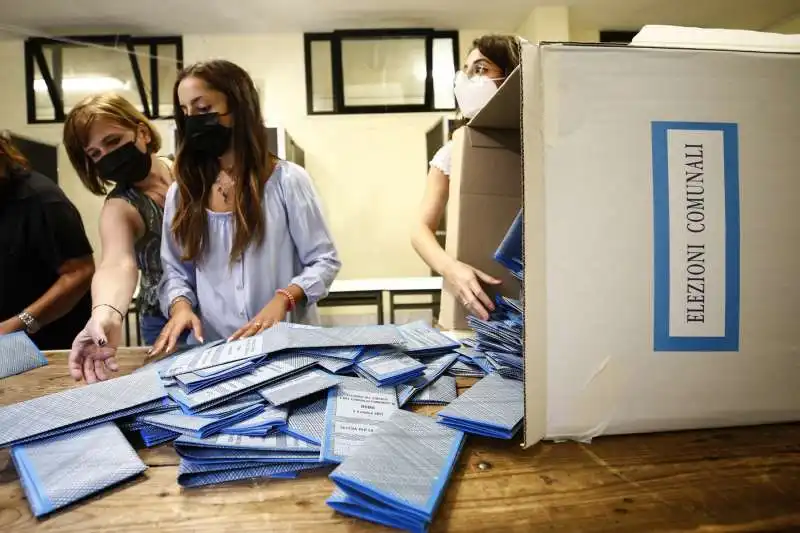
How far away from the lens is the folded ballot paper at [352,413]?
51 centimetres

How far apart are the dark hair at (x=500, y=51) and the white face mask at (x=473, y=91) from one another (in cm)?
5

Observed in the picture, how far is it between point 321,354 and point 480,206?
479mm

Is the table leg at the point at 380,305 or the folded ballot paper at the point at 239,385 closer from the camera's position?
the folded ballot paper at the point at 239,385

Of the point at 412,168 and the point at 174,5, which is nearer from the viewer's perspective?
the point at 174,5

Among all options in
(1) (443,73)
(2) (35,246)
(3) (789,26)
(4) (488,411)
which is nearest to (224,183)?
(2) (35,246)

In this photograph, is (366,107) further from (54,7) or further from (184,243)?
(184,243)

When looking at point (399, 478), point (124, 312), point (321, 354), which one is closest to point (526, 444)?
point (399, 478)

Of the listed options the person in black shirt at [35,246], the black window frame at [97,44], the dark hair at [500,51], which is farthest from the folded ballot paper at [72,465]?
the black window frame at [97,44]

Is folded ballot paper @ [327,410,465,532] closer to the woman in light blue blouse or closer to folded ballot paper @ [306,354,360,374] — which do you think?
folded ballot paper @ [306,354,360,374]

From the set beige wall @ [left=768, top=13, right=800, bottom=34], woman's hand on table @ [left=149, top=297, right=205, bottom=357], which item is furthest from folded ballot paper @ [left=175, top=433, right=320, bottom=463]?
beige wall @ [left=768, top=13, right=800, bottom=34]

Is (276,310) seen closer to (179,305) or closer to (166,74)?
(179,305)

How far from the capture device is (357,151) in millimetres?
4289

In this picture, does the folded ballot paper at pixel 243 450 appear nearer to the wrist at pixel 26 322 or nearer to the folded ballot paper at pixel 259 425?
the folded ballot paper at pixel 259 425

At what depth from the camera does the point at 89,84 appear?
4.11 m
